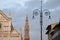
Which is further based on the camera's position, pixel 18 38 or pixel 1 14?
pixel 1 14

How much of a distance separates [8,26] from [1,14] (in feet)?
12.0

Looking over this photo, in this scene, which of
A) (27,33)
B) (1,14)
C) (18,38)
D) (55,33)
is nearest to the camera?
(27,33)

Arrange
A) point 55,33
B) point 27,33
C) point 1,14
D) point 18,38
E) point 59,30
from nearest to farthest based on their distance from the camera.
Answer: point 27,33 → point 59,30 → point 55,33 → point 18,38 → point 1,14

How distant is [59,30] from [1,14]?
69.9 ft

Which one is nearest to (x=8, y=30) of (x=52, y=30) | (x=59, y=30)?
(x=52, y=30)

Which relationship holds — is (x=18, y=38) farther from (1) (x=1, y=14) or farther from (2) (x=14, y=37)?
(1) (x=1, y=14)

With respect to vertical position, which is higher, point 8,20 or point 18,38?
point 8,20

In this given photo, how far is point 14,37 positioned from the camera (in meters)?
60.7

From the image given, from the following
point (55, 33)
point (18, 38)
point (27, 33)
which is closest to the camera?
point (27, 33)

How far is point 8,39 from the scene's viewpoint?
199ft

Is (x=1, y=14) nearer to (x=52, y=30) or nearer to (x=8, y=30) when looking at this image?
(x=8, y=30)

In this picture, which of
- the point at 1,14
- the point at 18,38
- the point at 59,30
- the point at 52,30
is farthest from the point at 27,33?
the point at 1,14

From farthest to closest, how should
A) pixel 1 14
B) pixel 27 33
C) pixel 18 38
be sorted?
pixel 1 14 < pixel 18 38 < pixel 27 33

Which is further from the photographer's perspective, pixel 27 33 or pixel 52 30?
pixel 52 30
